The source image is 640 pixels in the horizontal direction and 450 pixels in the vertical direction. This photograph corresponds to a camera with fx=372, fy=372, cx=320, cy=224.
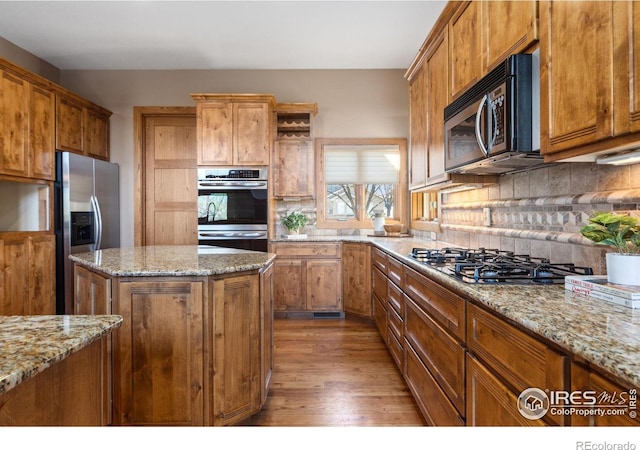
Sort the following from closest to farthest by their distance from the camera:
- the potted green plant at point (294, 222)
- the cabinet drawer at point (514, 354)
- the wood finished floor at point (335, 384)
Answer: the cabinet drawer at point (514, 354), the wood finished floor at point (335, 384), the potted green plant at point (294, 222)

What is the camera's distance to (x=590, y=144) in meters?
1.21

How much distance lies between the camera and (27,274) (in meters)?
3.35

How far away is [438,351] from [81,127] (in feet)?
14.0

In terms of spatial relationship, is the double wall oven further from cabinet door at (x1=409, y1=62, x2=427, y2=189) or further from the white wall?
cabinet door at (x1=409, y1=62, x2=427, y2=189)

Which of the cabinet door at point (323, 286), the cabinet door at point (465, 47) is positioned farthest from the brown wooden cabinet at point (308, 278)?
the cabinet door at point (465, 47)

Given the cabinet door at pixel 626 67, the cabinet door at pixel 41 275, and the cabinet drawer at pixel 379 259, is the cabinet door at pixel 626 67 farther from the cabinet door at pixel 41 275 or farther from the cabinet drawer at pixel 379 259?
the cabinet door at pixel 41 275

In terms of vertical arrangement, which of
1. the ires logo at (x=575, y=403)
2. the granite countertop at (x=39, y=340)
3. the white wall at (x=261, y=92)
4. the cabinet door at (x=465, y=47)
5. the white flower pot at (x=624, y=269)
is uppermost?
the white wall at (x=261, y=92)

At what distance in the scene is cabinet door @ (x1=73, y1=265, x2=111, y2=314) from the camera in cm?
180

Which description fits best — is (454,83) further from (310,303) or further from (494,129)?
(310,303)

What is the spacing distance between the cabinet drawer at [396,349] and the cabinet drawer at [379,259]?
55 cm

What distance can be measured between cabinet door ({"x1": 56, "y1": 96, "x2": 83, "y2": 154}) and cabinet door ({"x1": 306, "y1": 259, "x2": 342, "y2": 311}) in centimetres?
278

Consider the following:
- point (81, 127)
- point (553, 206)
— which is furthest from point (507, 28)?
point (81, 127)

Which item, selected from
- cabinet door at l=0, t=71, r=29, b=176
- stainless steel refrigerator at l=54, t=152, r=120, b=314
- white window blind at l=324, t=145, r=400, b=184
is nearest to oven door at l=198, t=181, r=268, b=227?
white window blind at l=324, t=145, r=400, b=184

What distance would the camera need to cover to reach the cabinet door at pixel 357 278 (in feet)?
12.8
